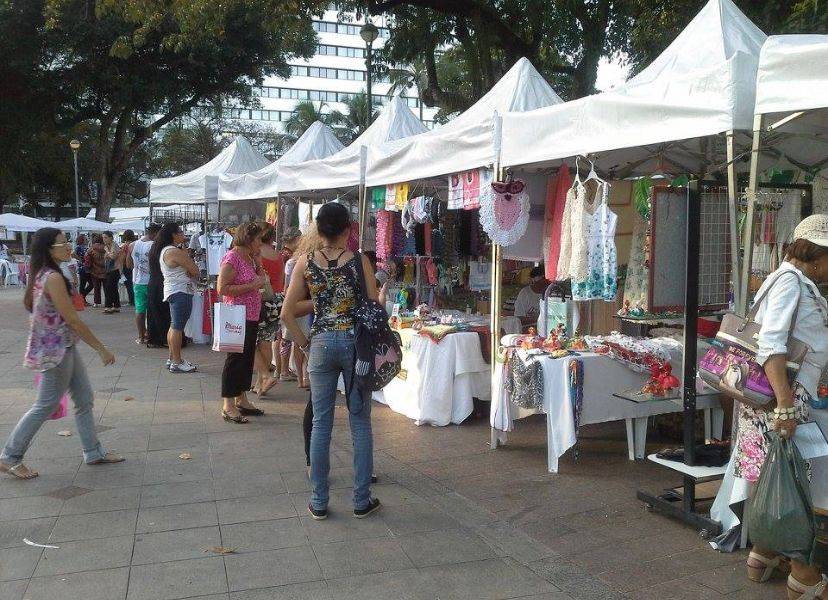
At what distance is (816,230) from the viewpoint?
3066 mm

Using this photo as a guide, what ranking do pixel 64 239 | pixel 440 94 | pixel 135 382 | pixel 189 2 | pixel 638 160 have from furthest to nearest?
pixel 440 94 < pixel 189 2 < pixel 135 382 < pixel 638 160 < pixel 64 239

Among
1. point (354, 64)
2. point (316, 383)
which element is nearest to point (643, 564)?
point (316, 383)

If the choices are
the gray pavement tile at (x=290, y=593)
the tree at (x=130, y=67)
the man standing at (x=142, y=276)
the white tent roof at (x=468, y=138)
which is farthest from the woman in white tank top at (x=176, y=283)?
the tree at (x=130, y=67)

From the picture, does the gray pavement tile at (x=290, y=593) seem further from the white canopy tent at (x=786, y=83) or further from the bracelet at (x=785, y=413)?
the white canopy tent at (x=786, y=83)

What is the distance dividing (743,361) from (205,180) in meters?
10.6

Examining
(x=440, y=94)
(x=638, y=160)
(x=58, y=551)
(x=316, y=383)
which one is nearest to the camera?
(x=58, y=551)

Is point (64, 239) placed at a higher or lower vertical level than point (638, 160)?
lower

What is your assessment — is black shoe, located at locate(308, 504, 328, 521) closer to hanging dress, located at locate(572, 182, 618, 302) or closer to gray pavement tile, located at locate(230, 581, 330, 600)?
gray pavement tile, located at locate(230, 581, 330, 600)

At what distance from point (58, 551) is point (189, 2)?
10.5 meters

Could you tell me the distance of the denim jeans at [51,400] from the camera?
186 inches

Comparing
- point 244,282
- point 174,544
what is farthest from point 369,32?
point 174,544

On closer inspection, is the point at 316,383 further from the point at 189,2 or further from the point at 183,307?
the point at 189,2

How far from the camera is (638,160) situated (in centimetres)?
640

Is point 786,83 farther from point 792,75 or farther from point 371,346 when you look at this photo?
point 371,346
